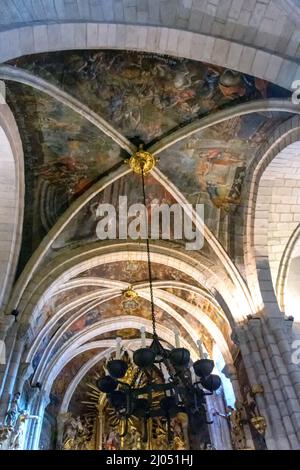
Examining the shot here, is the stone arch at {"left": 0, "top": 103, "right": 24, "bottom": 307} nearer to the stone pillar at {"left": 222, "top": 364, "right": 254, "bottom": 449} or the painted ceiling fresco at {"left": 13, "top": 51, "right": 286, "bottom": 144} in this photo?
the painted ceiling fresco at {"left": 13, "top": 51, "right": 286, "bottom": 144}

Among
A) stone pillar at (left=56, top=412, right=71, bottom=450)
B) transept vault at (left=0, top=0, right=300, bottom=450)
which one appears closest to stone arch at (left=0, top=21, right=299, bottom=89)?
transept vault at (left=0, top=0, right=300, bottom=450)

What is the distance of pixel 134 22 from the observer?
4.99 meters

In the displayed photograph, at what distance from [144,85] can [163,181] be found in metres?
2.59

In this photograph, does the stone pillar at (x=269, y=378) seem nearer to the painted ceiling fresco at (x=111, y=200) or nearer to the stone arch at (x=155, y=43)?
the painted ceiling fresco at (x=111, y=200)

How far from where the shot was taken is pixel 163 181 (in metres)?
9.60

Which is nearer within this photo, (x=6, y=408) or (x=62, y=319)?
(x=6, y=408)

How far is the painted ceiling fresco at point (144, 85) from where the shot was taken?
7.09 metres

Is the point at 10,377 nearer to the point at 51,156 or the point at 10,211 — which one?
the point at 10,211

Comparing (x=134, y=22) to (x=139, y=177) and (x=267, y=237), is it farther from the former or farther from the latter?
(x=267, y=237)

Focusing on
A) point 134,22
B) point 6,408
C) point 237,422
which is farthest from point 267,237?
point 6,408

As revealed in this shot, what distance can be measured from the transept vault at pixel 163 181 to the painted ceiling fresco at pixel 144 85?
1.1 inches

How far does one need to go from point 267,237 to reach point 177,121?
3672 mm

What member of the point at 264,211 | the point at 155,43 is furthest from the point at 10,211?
the point at 264,211

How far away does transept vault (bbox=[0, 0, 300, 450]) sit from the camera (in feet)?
16.1
